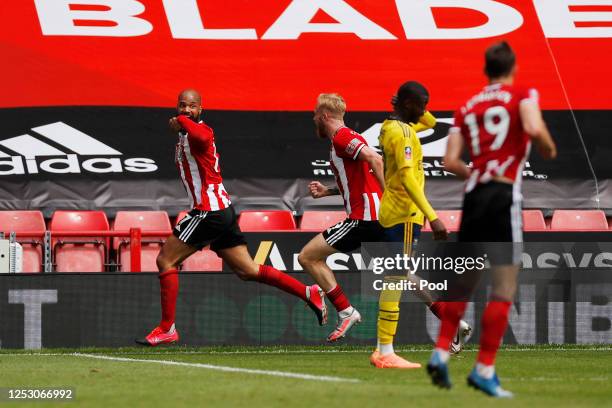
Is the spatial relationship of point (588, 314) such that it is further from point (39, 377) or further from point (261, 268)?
point (39, 377)

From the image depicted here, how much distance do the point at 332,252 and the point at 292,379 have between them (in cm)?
227

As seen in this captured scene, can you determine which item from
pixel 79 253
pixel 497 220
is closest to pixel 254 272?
pixel 497 220

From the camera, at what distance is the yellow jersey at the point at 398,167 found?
788 centimetres

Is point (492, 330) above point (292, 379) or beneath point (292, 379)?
above

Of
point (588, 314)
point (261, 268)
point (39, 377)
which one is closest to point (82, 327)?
point (261, 268)

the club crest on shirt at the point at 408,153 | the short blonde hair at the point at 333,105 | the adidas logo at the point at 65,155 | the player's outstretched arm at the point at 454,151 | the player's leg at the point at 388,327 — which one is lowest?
the player's leg at the point at 388,327

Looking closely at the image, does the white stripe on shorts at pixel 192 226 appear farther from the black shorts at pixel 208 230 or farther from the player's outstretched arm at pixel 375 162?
the player's outstretched arm at pixel 375 162

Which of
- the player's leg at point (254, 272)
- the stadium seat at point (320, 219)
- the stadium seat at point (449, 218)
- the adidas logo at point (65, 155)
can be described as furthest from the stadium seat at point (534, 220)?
the player's leg at point (254, 272)

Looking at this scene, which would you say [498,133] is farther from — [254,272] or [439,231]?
[254,272]

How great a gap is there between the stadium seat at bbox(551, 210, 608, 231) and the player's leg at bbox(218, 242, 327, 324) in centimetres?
617

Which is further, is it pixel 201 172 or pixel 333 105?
pixel 201 172

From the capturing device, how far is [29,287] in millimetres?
11047

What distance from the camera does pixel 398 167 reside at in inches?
309

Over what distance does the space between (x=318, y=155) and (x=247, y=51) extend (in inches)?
69.3
